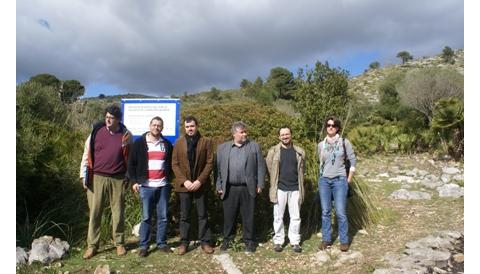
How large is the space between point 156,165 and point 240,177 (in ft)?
3.84

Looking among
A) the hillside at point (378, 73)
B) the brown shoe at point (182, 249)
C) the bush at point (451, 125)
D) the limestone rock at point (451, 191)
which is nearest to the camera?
the brown shoe at point (182, 249)

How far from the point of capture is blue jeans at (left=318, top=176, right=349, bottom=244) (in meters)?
5.58

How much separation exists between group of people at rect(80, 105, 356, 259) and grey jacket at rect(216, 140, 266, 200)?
0.01 metres

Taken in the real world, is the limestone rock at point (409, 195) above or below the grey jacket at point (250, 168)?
below

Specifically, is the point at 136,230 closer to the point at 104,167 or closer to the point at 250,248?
the point at 104,167

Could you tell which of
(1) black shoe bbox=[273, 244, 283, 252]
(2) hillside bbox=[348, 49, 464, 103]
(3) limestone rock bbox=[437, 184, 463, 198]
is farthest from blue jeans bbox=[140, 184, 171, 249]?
(2) hillside bbox=[348, 49, 464, 103]

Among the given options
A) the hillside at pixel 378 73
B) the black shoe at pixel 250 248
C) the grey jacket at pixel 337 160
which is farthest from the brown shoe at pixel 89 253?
the hillside at pixel 378 73

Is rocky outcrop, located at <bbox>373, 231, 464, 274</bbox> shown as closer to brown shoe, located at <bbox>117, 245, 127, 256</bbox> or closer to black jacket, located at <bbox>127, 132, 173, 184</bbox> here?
black jacket, located at <bbox>127, 132, 173, 184</bbox>

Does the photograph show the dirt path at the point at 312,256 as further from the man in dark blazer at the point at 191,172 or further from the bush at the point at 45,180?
the bush at the point at 45,180

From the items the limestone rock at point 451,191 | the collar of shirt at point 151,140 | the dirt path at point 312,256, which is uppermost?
the collar of shirt at point 151,140

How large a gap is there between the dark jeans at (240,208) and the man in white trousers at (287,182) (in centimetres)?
35

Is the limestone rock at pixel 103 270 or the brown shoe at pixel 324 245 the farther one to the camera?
the brown shoe at pixel 324 245

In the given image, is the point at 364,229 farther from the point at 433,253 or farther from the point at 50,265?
the point at 50,265

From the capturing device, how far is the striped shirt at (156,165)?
17.8ft
